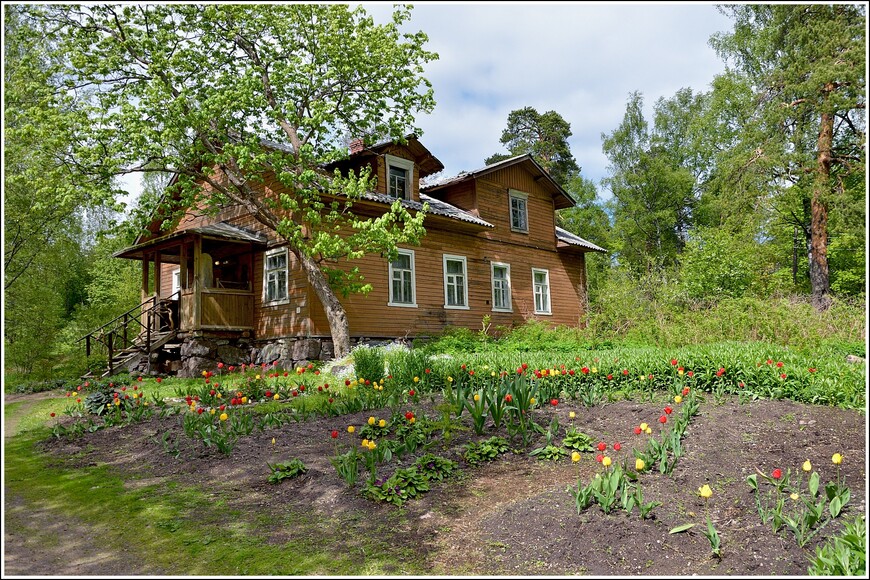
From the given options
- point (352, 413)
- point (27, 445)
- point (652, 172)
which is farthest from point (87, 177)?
point (652, 172)

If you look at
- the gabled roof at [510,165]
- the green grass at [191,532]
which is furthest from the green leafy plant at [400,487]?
the gabled roof at [510,165]

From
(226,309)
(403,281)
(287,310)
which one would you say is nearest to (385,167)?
(403,281)

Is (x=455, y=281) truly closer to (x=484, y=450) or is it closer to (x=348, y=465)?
(x=484, y=450)

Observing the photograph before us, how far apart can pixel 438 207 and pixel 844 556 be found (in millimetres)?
16170

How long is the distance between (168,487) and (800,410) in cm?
577

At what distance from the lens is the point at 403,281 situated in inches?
677

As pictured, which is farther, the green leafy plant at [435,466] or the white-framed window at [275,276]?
the white-framed window at [275,276]

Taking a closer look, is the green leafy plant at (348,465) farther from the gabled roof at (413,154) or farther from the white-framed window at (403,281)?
the gabled roof at (413,154)

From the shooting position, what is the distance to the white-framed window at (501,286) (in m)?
20.1

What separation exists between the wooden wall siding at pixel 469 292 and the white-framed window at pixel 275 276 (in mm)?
1221

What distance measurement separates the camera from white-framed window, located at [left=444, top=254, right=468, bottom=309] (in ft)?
60.5

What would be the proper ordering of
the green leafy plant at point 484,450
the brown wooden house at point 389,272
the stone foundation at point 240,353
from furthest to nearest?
the brown wooden house at point 389,272
the stone foundation at point 240,353
the green leafy plant at point 484,450

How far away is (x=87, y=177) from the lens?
12797 mm

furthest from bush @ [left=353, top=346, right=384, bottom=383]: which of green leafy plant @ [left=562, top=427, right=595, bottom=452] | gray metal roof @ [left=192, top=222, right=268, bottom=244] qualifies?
gray metal roof @ [left=192, top=222, right=268, bottom=244]
